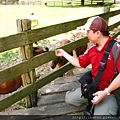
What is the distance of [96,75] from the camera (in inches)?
98.0

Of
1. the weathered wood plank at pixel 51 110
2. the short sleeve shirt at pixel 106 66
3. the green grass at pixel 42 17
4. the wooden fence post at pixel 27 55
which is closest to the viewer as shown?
the short sleeve shirt at pixel 106 66

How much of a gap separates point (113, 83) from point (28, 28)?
4.20 ft

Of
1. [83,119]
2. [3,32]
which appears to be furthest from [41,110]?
[3,32]

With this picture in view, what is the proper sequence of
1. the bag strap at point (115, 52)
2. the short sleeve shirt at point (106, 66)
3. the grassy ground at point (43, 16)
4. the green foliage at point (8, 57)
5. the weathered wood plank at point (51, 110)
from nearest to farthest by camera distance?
the bag strap at point (115, 52) → the short sleeve shirt at point (106, 66) → the weathered wood plank at point (51, 110) → the green foliage at point (8, 57) → the grassy ground at point (43, 16)

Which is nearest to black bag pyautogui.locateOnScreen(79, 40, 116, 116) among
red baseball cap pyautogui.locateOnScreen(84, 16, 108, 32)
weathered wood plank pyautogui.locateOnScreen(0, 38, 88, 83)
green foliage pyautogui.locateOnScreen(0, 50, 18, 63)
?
red baseball cap pyautogui.locateOnScreen(84, 16, 108, 32)

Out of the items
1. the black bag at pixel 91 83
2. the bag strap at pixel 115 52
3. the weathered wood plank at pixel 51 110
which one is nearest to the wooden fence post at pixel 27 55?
the weathered wood plank at pixel 51 110

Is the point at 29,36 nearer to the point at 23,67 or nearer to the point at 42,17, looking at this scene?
the point at 23,67

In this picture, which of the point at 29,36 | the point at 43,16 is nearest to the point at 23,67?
the point at 29,36

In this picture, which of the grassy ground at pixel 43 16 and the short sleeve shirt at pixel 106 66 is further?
the grassy ground at pixel 43 16

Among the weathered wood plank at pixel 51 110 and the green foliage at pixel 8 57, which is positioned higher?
the weathered wood plank at pixel 51 110

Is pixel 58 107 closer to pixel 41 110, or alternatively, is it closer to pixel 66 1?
pixel 41 110

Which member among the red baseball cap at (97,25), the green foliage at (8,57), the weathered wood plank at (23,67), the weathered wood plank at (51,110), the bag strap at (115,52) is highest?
the red baseball cap at (97,25)

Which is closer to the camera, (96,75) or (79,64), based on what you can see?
(96,75)

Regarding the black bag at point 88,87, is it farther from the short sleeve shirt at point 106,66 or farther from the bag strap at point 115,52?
the bag strap at point 115,52
